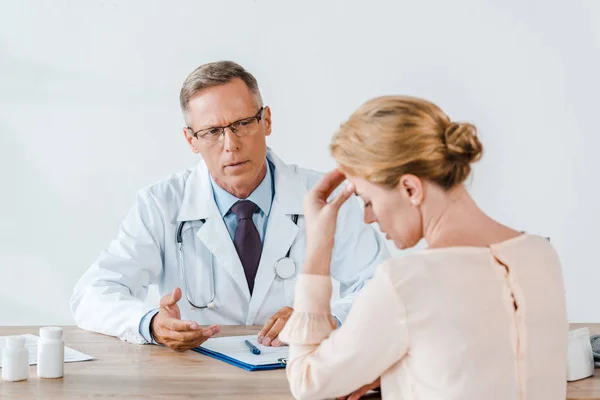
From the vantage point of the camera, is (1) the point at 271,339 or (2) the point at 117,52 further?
(2) the point at 117,52

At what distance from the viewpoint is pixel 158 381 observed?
1.65 metres

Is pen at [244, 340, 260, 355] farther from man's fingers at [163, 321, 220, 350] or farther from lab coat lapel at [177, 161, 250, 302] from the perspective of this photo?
lab coat lapel at [177, 161, 250, 302]

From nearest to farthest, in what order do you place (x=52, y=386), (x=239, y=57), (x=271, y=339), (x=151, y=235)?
(x=52, y=386) < (x=271, y=339) < (x=151, y=235) < (x=239, y=57)

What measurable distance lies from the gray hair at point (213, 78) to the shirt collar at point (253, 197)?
0.28 m

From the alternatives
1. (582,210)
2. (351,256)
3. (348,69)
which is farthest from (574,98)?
(351,256)

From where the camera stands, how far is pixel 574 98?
13.0 ft

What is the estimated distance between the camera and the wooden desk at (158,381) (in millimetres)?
1559

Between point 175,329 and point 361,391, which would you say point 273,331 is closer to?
point 175,329

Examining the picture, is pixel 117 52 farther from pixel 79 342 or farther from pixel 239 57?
pixel 79 342

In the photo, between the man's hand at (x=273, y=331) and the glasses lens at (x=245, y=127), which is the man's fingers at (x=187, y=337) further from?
the glasses lens at (x=245, y=127)

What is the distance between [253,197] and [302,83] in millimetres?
1503

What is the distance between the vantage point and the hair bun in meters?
1.32

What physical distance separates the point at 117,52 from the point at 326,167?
1.24m

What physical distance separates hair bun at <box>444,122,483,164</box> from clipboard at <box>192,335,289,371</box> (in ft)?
2.28
